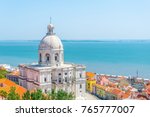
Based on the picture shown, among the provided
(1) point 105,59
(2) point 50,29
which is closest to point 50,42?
(2) point 50,29

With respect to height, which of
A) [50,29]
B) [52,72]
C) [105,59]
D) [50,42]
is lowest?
[105,59]

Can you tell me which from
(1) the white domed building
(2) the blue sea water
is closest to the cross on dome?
(1) the white domed building

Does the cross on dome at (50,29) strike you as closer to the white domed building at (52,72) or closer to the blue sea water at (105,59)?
the white domed building at (52,72)

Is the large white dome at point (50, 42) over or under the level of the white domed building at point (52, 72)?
over

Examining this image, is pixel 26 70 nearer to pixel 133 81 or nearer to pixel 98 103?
pixel 133 81

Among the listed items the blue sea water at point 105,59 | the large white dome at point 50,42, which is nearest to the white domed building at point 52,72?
the large white dome at point 50,42

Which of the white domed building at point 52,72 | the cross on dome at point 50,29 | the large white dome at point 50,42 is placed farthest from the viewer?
the cross on dome at point 50,29

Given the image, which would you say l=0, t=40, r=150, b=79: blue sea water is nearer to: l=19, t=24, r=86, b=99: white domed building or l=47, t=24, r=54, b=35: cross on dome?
l=19, t=24, r=86, b=99: white domed building

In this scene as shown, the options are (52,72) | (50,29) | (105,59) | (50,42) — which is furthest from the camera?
(105,59)

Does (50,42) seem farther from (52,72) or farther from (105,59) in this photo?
(105,59)
